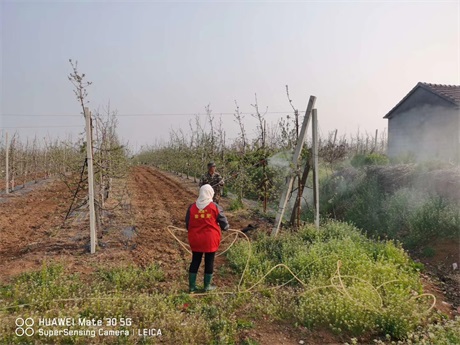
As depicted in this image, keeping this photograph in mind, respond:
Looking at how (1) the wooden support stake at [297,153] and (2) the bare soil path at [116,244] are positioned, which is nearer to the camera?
(2) the bare soil path at [116,244]

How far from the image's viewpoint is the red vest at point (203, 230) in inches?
190

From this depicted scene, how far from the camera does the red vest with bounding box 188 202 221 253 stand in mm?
4824

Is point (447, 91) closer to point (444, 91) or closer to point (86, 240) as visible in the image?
point (444, 91)

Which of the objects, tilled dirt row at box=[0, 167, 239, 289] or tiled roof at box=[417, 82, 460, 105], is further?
tiled roof at box=[417, 82, 460, 105]

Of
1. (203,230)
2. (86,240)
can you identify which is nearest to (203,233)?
(203,230)

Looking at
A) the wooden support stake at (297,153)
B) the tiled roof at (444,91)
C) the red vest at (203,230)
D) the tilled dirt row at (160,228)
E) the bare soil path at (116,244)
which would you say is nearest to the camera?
the red vest at (203,230)

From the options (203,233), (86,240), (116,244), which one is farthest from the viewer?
(86,240)

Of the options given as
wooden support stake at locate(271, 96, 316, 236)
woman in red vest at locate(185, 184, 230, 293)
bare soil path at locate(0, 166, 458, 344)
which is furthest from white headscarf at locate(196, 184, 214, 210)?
wooden support stake at locate(271, 96, 316, 236)

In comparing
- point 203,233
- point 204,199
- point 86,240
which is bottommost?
point 86,240

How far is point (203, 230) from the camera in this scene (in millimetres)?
4848

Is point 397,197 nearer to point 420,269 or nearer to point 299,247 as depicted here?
point 420,269

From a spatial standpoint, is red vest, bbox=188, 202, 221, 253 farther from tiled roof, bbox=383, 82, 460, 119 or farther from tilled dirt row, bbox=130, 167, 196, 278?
tiled roof, bbox=383, 82, 460, 119

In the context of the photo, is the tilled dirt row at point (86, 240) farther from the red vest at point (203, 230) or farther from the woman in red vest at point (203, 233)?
the red vest at point (203, 230)

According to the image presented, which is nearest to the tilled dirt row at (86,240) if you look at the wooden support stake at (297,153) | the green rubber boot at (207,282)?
the green rubber boot at (207,282)
